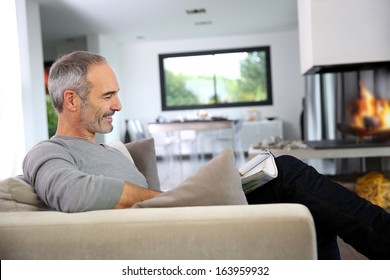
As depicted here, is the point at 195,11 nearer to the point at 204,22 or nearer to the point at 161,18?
the point at 161,18

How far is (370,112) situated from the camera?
3.99 m

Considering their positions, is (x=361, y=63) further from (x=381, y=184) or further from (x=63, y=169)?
(x=63, y=169)

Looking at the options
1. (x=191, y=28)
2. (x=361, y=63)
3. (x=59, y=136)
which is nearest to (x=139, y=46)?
(x=191, y=28)

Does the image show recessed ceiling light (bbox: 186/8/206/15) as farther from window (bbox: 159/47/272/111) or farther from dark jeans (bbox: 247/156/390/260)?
dark jeans (bbox: 247/156/390/260)

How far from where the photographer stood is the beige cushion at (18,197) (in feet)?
3.72

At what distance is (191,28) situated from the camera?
7430mm

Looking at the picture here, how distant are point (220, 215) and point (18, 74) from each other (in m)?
3.90

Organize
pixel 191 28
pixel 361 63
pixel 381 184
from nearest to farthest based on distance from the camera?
pixel 381 184, pixel 361 63, pixel 191 28

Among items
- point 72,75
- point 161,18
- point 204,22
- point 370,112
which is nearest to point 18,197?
point 72,75

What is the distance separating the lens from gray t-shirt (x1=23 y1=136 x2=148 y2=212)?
1.02m

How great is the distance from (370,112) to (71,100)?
332 centimetres

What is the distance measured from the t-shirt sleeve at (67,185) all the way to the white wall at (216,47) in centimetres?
744

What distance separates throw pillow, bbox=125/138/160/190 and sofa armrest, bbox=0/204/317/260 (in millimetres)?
1011

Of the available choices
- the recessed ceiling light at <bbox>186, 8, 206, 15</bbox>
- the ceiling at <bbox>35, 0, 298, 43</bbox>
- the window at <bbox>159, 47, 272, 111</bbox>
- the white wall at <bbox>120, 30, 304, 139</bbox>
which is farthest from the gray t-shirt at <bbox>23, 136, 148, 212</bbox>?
the window at <bbox>159, 47, 272, 111</bbox>
